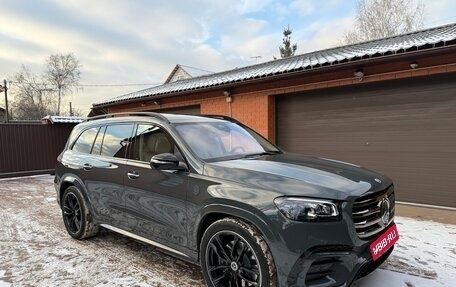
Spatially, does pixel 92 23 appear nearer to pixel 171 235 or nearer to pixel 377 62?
pixel 377 62

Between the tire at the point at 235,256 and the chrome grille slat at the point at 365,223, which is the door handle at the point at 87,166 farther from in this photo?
the chrome grille slat at the point at 365,223

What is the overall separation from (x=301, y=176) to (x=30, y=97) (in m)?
54.1

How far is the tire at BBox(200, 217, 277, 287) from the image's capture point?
264cm

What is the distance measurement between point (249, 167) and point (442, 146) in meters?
5.13

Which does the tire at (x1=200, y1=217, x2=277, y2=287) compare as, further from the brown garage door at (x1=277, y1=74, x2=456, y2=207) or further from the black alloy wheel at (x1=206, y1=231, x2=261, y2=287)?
the brown garage door at (x1=277, y1=74, x2=456, y2=207)

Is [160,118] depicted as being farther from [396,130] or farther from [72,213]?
[396,130]

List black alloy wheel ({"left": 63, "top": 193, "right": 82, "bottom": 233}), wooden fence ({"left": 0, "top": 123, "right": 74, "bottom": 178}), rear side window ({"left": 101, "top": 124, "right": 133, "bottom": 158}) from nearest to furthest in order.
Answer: rear side window ({"left": 101, "top": 124, "right": 133, "bottom": 158})
black alloy wheel ({"left": 63, "top": 193, "right": 82, "bottom": 233})
wooden fence ({"left": 0, "top": 123, "right": 74, "bottom": 178})

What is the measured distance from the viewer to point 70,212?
504 cm

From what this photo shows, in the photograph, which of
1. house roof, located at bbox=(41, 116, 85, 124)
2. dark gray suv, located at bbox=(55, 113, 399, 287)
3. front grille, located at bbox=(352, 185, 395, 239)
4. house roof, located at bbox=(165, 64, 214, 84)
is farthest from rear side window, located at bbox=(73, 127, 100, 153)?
house roof, located at bbox=(165, 64, 214, 84)

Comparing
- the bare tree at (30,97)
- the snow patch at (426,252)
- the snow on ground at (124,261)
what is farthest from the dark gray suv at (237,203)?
the bare tree at (30,97)

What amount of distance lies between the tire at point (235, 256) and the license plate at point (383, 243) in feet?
2.70

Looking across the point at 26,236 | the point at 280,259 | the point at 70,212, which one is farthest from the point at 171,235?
the point at 26,236

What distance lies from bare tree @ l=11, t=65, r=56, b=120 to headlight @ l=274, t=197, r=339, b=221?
5219 centimetres

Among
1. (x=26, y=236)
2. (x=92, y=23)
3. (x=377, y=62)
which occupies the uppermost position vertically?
(x=92, y=23)
